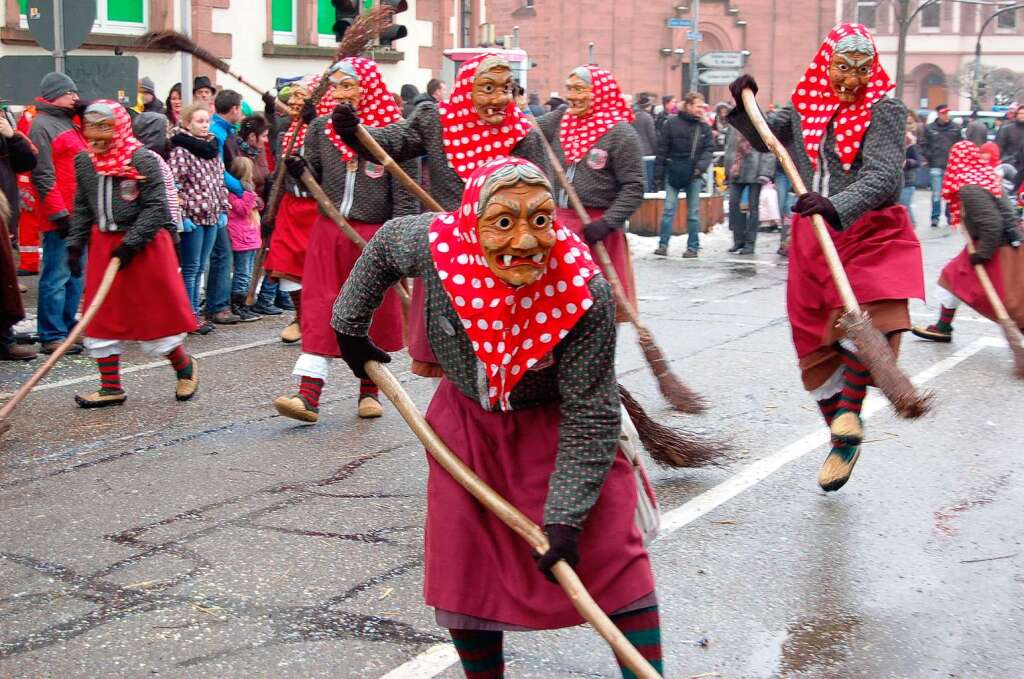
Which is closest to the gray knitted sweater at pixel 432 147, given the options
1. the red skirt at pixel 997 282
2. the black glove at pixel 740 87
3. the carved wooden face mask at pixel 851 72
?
the black glove at pixel 740 87

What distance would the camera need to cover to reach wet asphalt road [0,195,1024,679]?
13.6 feet

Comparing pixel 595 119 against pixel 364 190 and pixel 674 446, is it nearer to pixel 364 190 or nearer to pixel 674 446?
pixel 364 190

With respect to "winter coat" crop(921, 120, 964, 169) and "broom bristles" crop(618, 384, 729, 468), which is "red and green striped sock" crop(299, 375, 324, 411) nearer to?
"broom bristles" crop(618, 384, 729, 468)

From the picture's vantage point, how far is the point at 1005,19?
67.1 meters

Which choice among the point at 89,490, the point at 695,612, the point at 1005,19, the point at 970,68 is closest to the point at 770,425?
the point at 695,612

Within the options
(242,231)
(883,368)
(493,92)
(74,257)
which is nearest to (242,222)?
(242,231)

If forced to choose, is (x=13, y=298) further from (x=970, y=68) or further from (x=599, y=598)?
(x=970, y=68)

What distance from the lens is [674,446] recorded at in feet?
19.5

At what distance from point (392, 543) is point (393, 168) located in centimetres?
204

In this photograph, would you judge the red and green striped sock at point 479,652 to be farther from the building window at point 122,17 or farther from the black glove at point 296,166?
the building window at point 122,17

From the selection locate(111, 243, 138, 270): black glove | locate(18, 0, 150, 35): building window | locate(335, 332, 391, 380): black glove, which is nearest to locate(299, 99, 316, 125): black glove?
locate(111, 243, 138, 270): black glove

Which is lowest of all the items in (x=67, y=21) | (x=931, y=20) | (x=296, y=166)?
(x=296, y=166)

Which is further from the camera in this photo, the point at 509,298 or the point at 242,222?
the point at 242,222

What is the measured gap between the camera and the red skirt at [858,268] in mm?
5668
